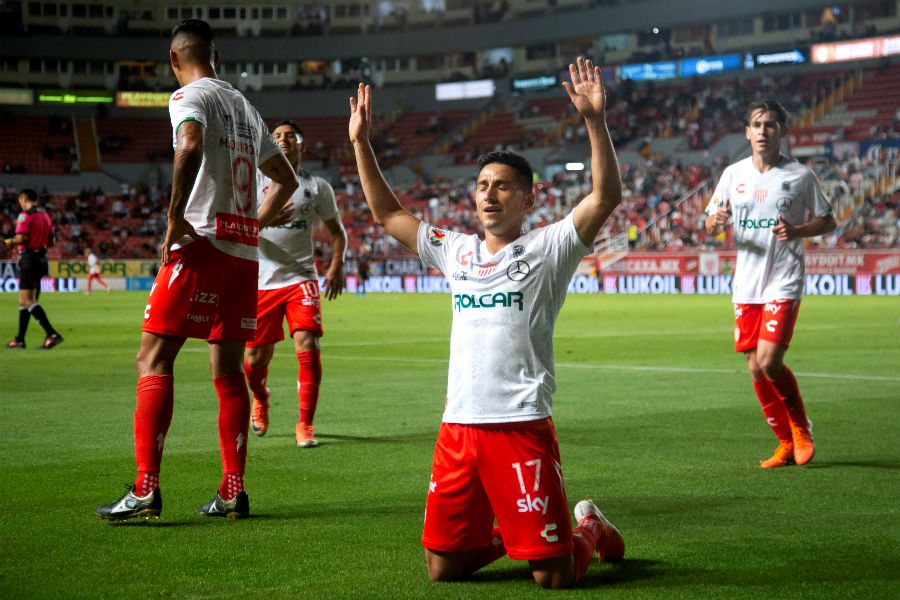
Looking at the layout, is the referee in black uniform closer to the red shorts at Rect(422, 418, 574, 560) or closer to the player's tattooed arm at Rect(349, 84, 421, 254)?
the player's tattooed arm at Rect(349, 84, 421, 254)

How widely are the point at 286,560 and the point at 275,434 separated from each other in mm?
4322

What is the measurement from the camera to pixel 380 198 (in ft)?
17.5

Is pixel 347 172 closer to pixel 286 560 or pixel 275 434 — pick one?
pixel 275 434

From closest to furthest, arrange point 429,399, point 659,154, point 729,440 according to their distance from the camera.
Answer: point 729,440
point 429,399
point 659,154

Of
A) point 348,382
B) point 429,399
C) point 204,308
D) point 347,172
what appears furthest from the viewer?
point 347,172

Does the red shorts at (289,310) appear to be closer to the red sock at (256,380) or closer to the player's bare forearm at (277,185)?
the red sock at (256,380)

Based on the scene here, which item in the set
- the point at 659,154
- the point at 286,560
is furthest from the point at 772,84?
the point at 286,560

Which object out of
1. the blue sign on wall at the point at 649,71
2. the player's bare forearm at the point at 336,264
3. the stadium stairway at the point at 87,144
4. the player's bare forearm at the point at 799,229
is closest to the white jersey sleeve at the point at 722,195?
the player's bare forearm at the point at 799,229

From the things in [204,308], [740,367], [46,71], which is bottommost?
[740,367]

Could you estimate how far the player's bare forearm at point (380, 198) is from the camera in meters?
5.25

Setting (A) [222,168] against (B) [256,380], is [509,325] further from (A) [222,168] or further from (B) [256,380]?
(B) [256,380]

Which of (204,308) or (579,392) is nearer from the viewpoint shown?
(204,308)

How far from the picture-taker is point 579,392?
1190 cm

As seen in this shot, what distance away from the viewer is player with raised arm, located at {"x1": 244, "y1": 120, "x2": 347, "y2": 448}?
30.0ft
